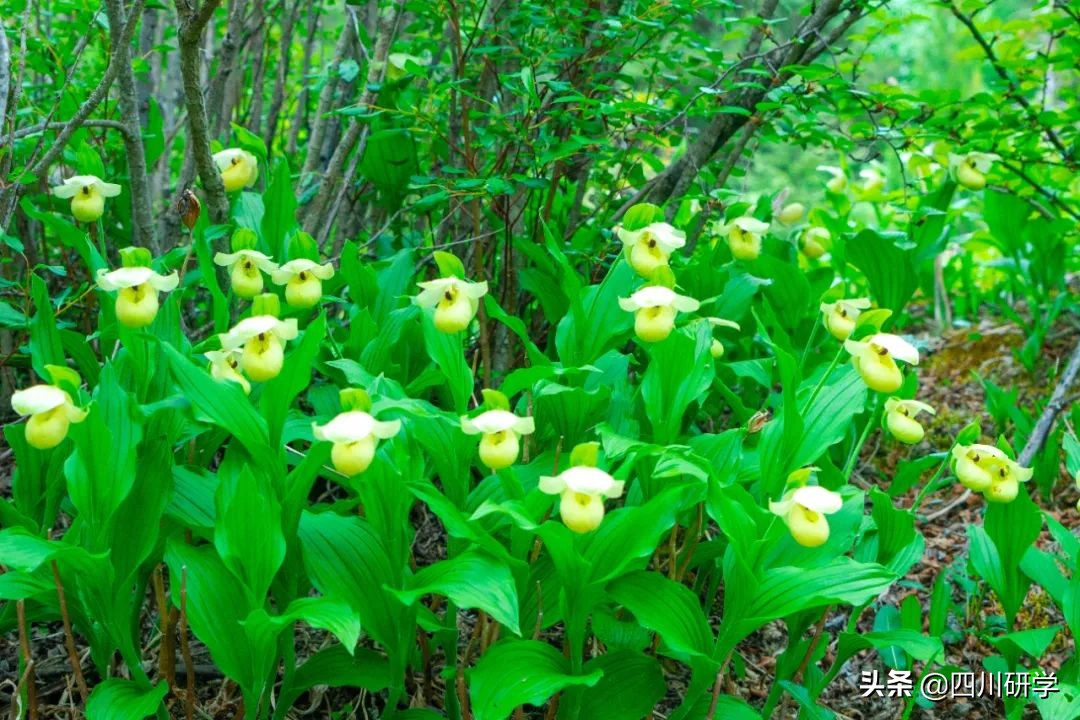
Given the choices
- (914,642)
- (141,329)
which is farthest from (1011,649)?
(141,329)

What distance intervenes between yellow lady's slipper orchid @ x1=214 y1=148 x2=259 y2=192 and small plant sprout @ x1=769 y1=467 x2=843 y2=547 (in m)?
1.24

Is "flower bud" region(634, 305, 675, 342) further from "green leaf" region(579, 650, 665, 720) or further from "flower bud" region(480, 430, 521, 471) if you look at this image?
"green leaf" region(579, 650, 665, 720)

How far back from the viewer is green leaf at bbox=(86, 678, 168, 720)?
52.6 inches

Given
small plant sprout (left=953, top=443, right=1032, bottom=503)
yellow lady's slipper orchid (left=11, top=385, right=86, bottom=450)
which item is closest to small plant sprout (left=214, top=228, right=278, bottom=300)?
yellow lady's slipper orchid (left=11, top=385, right=86, bottom=450)

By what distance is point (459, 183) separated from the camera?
6.55 ft

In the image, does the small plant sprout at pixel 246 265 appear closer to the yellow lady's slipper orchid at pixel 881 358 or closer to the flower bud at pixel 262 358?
the flower bud at pixel 262 358

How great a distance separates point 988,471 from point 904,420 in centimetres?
16

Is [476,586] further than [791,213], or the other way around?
[791,213]

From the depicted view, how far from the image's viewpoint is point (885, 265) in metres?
2.48

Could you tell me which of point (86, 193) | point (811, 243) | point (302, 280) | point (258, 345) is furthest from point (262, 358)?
point (811, 243)

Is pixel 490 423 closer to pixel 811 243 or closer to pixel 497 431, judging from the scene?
pixel 497 431

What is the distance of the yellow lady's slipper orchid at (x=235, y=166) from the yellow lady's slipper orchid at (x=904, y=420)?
1.30 meters

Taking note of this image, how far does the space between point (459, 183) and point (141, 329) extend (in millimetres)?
727

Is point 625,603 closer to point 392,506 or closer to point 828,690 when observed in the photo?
point 392,506
